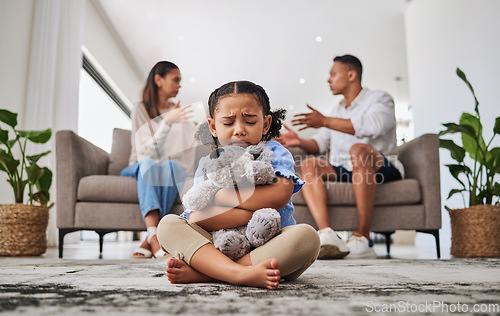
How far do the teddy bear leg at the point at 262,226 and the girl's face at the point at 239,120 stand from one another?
0.15 m

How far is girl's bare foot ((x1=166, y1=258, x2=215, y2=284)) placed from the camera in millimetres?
835

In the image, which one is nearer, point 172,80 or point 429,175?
point 172,80

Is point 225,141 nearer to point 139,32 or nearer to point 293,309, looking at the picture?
point 293,309

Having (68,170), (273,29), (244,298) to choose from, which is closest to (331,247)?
(244,298)

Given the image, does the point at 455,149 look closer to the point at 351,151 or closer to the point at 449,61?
the point at 351,151

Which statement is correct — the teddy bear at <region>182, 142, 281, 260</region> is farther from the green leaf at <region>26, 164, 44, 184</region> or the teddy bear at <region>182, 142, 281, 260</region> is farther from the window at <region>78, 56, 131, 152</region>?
the window at <region>78, 56, 131, 152</region>

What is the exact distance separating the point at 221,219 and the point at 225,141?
0.16 m

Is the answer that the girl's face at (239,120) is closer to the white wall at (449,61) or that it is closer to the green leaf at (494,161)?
the green leaf at (494,161)

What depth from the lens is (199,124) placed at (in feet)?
3.15

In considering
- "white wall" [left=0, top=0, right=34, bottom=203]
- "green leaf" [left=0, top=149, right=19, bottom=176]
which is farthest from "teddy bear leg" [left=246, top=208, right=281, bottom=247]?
"white wall" [left=0, top=0, right=34, bottom=203]

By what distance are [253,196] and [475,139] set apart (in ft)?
5.80

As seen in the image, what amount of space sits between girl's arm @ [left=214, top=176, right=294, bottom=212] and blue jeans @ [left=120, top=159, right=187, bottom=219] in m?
1.17

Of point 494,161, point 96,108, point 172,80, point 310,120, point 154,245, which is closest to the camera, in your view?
point 172,80

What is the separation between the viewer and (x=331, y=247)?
1811 millimetres
